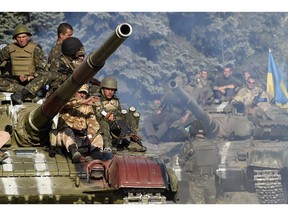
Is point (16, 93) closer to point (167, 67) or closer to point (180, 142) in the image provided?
point (180, 142)

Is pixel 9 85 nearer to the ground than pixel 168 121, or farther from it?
farther from it

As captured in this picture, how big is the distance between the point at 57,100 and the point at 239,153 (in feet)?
47.1

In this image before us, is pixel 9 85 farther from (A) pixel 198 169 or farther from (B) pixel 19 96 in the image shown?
(A) pixel 198 169

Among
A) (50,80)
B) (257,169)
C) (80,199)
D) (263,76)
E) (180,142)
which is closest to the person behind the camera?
(80,199)

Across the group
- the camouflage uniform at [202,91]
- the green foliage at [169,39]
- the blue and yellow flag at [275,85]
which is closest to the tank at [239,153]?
the camouflage uniform at [202,91]

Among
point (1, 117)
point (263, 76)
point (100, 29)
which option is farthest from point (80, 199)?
point (263, 76)

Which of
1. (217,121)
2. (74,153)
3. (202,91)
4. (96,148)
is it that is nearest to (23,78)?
(96,148)

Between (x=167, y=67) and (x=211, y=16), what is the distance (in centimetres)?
262

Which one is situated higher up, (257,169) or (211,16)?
(211,16)

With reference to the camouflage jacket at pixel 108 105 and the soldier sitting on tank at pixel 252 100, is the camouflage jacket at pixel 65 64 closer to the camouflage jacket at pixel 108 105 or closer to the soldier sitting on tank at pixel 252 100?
the camouflage jacket at pixel 108 105

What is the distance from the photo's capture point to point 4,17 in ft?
144

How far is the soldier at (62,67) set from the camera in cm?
2759

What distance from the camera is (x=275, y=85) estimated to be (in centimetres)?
5038

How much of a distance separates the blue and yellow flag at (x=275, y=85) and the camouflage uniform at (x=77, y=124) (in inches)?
859
